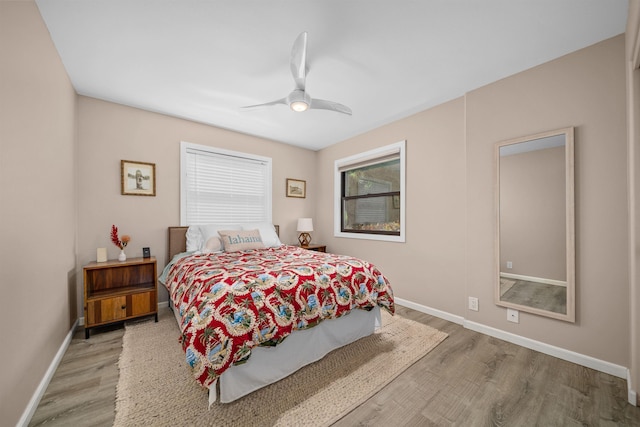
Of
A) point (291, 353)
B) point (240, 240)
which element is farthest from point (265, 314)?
point (240, 240)

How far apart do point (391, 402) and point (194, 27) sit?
2.93m

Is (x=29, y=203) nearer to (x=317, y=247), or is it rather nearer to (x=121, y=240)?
(x=121, y=240)

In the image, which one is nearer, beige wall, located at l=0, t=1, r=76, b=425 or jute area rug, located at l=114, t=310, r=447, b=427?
beige wall, located at l=0, t=1, r=76, b=425

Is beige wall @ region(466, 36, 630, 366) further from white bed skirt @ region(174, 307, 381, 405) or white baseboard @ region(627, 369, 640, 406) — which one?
white bed skirt @ region(174, 307, 381, 405)

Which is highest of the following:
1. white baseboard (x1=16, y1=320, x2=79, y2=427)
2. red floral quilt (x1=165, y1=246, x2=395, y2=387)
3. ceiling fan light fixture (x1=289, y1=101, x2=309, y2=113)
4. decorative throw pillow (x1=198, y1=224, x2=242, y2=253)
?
ceiling fan light fixture (x1=289, y1=101, x2=309, y2=113)

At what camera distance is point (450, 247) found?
2936 millimetres

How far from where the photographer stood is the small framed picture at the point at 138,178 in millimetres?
3033

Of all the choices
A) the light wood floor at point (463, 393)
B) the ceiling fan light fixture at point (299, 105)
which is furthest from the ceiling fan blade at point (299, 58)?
the light wood floor at point (463, 393)

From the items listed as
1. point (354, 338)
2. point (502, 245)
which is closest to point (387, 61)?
point (502, 245)

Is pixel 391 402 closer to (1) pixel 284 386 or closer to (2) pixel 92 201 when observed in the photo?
(1) pixel 284 386

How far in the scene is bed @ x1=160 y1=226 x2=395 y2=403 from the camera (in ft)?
4.89

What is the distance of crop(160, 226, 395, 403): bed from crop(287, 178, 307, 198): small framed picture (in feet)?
7.10

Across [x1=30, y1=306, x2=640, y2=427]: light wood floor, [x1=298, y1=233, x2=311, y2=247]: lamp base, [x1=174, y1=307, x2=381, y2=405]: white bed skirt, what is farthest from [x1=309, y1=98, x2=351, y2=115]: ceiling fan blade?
[x1=298, y1=233, x2=311, y2=247]: lamp base

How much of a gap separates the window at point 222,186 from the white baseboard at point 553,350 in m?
3.05
